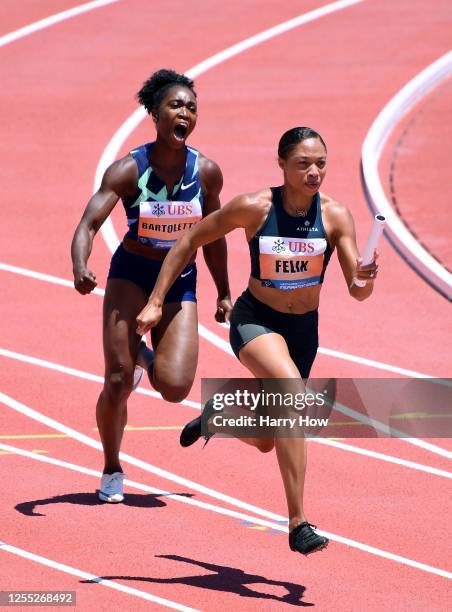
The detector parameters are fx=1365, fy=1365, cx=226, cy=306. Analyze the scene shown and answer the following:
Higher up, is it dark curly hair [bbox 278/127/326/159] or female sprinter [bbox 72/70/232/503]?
dark curly hair [bbox 278/127/326/159]

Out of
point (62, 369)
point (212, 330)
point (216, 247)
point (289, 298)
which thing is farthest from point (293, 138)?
point (212, 330)

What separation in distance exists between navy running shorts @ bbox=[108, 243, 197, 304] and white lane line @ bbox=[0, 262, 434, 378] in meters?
3.78

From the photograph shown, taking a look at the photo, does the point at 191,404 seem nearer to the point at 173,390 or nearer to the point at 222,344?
the point at 222,344

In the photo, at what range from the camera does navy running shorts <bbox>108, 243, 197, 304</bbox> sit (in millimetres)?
8406

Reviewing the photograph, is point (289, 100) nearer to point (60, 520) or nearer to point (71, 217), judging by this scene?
point (71, 217)

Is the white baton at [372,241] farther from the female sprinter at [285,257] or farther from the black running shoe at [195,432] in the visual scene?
the black running shoe at [195,432]

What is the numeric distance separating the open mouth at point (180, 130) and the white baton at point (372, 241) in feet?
5.88

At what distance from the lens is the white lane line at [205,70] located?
14841mm

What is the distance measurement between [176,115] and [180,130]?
0.10 meters

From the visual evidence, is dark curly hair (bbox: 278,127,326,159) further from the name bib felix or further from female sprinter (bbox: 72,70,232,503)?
female sprinter (bbox: 72,70,232,503)

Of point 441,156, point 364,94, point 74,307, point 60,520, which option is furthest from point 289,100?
point 60,520

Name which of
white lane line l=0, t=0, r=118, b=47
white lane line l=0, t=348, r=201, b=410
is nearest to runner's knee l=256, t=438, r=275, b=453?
white lane line l=0, t=348, r=201, b=410

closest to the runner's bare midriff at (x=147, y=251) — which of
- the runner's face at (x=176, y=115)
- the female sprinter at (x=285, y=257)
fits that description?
the runner's face at (x=176, y=115)

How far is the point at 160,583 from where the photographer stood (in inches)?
278
